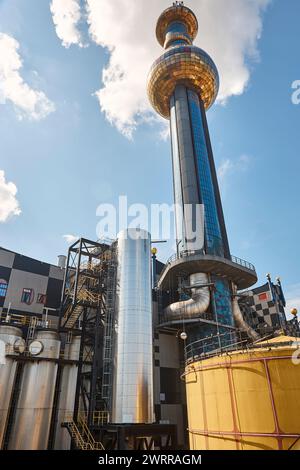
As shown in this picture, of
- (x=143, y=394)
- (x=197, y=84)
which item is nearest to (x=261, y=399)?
(x=143, y=394)

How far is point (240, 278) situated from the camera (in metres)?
35.7

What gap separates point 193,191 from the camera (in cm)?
3853

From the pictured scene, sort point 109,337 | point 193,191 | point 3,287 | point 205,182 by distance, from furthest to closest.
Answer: point 205,182 → point 193,191 → point 3,287 → point 109,337

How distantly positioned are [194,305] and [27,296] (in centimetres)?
1668

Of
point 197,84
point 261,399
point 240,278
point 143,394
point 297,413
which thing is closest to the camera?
point 297,413

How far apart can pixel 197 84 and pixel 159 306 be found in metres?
38.0

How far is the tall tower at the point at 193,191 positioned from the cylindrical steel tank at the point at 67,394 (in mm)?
10749

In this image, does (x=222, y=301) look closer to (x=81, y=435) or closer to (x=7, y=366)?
(x=81, y=435)

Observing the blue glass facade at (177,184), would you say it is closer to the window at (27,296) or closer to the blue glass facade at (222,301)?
the blue glass facade at (222,301)

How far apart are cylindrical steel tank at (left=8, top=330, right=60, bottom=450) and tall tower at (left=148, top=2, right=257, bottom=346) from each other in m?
12.9

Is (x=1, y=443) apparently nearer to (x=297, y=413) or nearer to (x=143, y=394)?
(x=143, y=394)

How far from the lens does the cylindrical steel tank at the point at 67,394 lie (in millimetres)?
20875

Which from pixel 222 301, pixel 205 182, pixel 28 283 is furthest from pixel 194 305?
pixel 205 182

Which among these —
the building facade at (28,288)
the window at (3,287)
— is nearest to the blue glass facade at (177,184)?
the building facade at (28,288)
